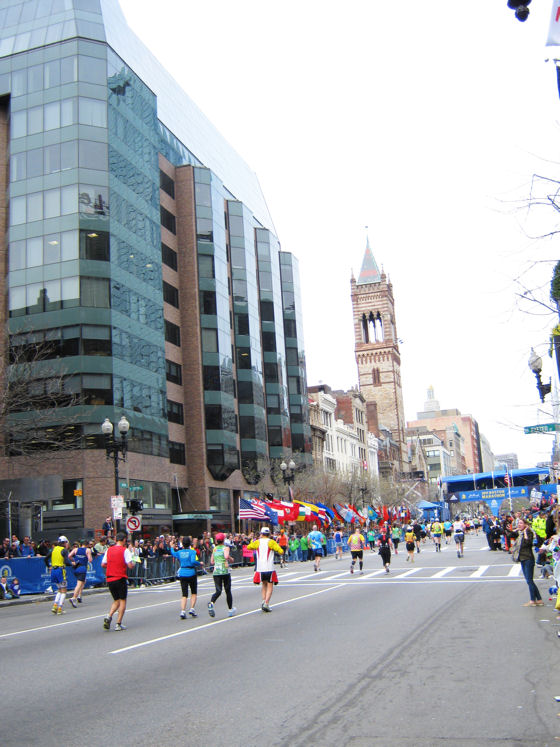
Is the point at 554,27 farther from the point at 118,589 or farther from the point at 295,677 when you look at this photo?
the point at 118,589

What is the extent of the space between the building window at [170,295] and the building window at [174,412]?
24.8 feet

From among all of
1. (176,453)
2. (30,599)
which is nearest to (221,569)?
(30,599)

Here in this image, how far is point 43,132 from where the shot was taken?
4716cm

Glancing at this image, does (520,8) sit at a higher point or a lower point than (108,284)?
lower

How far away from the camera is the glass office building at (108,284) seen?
141 ft

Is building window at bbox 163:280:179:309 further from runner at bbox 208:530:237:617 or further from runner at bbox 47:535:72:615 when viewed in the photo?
runner at bbox 208:530:237:617

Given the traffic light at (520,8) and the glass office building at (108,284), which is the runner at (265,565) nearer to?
the traffic light at (520,8)

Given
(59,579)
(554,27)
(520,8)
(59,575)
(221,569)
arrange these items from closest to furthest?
(520,8) < (554,27) < (221,569) < (59,579) < (59,575)

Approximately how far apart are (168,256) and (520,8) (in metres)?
52.0

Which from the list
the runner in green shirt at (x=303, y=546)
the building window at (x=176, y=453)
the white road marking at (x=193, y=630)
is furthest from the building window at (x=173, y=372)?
the white road marking at (x=193, y=630)

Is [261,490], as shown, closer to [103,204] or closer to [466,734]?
[103,204]

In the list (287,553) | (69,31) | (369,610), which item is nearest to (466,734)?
(369,610)

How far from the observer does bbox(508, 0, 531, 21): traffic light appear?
6223mm

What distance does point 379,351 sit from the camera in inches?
5812
